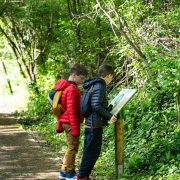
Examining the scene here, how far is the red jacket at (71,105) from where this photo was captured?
6.50 meters

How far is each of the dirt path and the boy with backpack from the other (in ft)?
4.59

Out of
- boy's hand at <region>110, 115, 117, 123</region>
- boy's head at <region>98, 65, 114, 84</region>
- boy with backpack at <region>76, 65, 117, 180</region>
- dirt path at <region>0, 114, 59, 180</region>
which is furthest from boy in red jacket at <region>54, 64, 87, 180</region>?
dirt path at <region>0, 114, 59, 180</region>

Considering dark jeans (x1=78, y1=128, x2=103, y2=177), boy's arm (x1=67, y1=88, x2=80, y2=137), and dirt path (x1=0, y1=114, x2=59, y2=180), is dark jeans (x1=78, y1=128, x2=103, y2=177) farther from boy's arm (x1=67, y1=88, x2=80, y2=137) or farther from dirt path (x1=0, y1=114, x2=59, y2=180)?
dirt path (x1=0, y1=114, x2=59, y2=180)

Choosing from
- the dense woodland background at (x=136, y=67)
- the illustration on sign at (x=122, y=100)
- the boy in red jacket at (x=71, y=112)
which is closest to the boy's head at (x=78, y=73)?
the boy in red jacket at (x=71, y=112)

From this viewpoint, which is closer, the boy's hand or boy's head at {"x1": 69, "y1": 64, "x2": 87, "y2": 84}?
the boy's hand

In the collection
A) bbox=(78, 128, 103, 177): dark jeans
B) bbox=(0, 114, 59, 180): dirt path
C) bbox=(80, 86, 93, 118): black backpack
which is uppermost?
bbox=(80, 86, 93, 118): black backpack

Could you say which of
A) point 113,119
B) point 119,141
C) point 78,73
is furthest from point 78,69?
point 119,141

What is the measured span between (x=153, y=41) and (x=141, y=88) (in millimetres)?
1149

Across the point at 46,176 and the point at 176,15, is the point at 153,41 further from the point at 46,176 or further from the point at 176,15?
the point at 46,176

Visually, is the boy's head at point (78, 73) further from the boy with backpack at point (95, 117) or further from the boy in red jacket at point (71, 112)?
the boy with backpack at point (95, 117)

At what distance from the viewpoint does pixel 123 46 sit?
9.59 m

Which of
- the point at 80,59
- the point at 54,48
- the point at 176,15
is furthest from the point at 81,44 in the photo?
the point at 176,15

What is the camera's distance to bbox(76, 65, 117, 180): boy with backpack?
20.0 feet

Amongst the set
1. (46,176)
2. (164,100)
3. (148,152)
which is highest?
(164,100)
